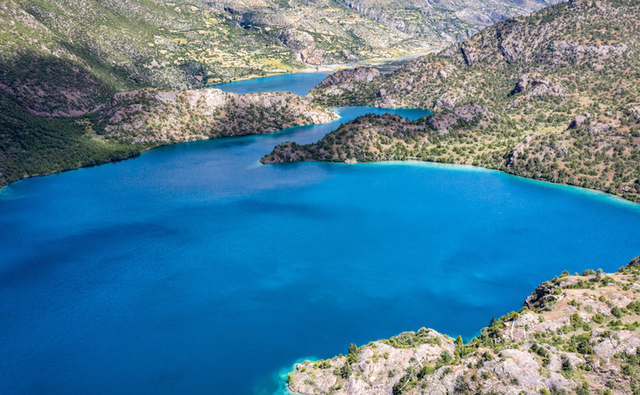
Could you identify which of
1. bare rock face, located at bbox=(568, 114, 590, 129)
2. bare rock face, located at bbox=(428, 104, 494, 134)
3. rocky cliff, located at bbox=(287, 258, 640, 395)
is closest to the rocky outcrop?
bare rock face, located at bbox=(428, 104, 494, 134)

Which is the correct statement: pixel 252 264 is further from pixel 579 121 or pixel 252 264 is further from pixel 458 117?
pixel 458 117

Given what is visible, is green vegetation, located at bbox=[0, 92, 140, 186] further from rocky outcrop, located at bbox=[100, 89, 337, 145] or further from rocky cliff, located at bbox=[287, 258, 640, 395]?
rocky cliff, located at bbox=[287, 258, 640, 395]

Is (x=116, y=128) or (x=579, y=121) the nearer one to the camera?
(x=579, y=121)

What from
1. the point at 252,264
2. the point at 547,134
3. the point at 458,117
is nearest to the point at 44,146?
the point at 252,264

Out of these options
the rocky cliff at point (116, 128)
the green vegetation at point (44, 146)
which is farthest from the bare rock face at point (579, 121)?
the green vegetation at point (44, 146)

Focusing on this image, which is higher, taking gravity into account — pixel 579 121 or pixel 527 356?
pixel 579 121

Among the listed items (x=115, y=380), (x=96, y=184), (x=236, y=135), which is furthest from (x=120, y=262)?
(x=236, y=135)

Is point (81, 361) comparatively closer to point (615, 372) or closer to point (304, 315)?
point (304, 315)

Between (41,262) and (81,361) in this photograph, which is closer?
(81,361)

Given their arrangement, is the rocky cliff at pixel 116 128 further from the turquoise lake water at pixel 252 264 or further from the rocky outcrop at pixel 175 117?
the turquoise lake water at pixel 252 264
